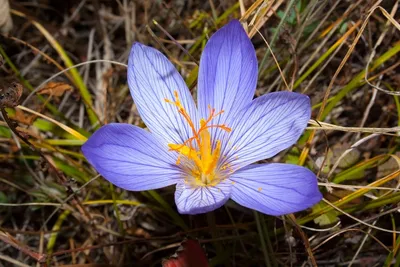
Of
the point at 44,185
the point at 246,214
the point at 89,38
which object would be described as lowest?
the point at 246,214

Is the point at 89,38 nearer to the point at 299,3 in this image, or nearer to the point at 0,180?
the point at 0,180

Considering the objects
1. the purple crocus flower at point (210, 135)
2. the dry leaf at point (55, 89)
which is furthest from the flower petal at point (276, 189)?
the dry leaf at point (55, 89)

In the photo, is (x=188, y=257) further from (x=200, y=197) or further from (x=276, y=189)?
(x=276, y=189)

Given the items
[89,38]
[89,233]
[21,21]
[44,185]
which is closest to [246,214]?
[89,233]

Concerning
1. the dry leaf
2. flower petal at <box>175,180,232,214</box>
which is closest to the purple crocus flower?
flower petal at <box>175,180,232,214</box>

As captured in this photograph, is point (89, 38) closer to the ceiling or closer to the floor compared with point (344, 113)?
closer to the ceiling

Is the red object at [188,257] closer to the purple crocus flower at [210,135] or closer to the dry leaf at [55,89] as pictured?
the purple crocus flower at [210,135]

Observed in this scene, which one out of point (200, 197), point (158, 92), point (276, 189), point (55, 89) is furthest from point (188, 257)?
point (55, 89)
